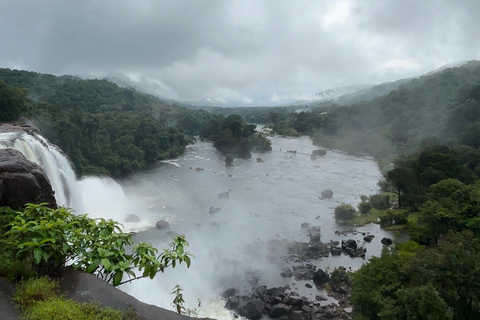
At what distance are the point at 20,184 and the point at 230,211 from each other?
75.2 feet

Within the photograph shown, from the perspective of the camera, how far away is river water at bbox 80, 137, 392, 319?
18641 millimetres

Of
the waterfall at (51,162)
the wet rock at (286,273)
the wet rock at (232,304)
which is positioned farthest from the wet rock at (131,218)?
the wet rock at (286,273)

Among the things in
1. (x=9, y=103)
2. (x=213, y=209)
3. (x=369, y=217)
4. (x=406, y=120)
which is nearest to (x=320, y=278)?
(x=369, y=217)

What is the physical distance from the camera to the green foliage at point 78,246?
3.79 meters

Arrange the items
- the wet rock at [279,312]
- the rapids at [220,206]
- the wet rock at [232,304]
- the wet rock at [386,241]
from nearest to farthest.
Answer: the wet rock at [279,312] < the wet rock at [232,304] < the rapids at [220,206] < the wet rock at [386,241]

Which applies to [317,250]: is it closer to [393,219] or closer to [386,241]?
[386,241]

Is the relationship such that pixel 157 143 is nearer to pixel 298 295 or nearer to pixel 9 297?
pixel 298 295

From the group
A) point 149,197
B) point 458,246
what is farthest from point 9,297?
point 149,197

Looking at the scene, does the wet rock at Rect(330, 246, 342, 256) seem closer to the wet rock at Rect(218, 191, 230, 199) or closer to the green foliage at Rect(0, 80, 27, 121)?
the wet rock at Rect(218, 191, 230, 199)

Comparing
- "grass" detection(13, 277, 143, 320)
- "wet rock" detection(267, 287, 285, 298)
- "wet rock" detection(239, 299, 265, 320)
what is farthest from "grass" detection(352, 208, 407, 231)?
"grass" detection(13, 277, 143, 320)

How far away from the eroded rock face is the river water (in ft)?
27.4

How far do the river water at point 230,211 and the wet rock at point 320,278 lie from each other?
2.49 feet

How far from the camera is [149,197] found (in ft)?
111

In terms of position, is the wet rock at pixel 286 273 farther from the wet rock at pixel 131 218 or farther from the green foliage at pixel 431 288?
the wet rock at pixel 131 218
